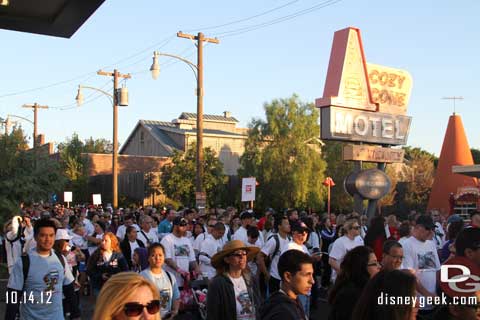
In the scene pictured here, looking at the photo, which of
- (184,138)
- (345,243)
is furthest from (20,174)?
(184,138)

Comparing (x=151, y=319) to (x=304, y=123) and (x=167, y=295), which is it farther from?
(x=304, y=123)

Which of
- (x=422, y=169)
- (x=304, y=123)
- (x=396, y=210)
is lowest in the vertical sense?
(x=396, y=210)

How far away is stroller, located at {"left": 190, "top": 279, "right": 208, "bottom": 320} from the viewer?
8.66 metres

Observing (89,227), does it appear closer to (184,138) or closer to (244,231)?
(244,231)

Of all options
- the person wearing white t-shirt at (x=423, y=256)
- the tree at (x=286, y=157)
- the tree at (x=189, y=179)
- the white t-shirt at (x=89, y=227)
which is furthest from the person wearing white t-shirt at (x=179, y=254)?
the tree at (x=286, y=157)

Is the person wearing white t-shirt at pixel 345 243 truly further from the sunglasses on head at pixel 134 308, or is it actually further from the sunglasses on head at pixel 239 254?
the sunglasses on head at pixel 134 308

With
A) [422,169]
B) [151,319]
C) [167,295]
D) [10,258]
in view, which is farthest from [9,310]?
[422,169]

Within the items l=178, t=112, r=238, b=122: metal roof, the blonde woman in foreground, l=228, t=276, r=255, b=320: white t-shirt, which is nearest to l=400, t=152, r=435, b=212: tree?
l=178, t=112, r=238, b=122: metal roof

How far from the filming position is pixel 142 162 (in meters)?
54.5

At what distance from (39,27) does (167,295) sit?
3.12 meters

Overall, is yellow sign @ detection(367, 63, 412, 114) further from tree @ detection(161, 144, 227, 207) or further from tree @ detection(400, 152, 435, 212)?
tree @ detection(400, 152, 435, 212)

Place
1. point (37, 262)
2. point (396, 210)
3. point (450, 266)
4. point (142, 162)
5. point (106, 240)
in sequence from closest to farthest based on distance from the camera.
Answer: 1. point (450, 266)
2. point (37, 262)
3. point (106, 240)
4. point (396, 210)
5. point (142, 162)

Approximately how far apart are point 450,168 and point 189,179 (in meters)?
18.2

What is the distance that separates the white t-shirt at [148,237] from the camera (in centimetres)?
1182
